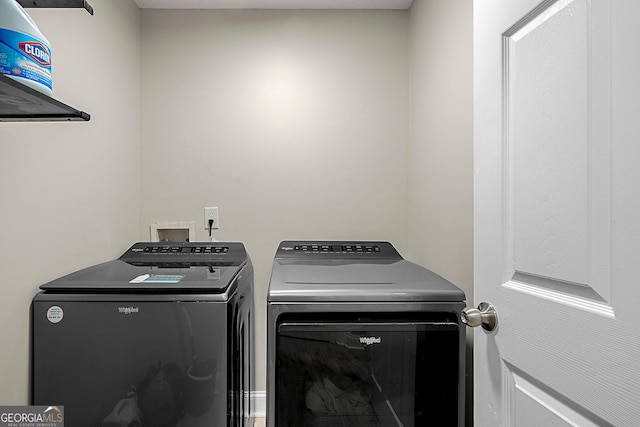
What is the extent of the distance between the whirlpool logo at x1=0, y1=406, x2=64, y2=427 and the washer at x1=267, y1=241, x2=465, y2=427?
0.69m

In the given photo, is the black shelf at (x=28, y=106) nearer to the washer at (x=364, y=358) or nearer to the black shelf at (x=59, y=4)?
the black shelf at (x=59, y=4)

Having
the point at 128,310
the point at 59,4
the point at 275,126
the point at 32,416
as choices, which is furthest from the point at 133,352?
the point at 275,126

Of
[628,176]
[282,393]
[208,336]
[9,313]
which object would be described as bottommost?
[282,393]


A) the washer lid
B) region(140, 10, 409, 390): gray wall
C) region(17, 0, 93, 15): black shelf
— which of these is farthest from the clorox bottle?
region(140, 10, 409, 390): gray wall

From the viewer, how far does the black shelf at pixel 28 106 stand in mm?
823

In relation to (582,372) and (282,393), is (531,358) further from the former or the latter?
(282,393)

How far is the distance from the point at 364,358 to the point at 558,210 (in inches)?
35.8

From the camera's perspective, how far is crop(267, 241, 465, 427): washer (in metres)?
1.45

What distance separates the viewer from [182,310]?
4.59ft

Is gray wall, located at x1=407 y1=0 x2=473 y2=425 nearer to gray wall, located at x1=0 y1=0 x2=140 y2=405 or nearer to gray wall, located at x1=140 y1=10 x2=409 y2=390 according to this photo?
gray wall, located at x1=140 y1=10 x2=409 y2=390

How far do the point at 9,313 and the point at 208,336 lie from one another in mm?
595

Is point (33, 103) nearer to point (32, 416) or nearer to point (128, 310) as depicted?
point (128, 310)

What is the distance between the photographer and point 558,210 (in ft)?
2.45

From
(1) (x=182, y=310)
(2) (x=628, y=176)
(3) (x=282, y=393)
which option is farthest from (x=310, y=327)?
(2) (x=628, y=176)
